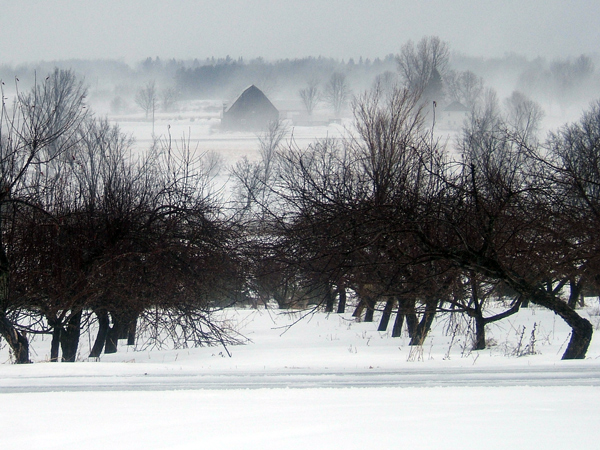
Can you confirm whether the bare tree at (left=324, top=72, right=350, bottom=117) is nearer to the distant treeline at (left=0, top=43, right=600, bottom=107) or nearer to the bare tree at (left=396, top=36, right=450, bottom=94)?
the distant treeline at (left=0, top=43, right=600, bottom=107)

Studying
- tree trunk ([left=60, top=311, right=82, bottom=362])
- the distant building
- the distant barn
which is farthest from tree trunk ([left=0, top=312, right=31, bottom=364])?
the distant building

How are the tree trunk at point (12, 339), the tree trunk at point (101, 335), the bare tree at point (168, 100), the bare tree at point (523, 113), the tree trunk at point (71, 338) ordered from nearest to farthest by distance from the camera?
1. the tree trunk at point (12, 339)
2. the tree trunk at point (71, 338)
3. the tree trunk at point (101, 335)
4. the bare tree at point (523, 113)
5. the bare tree at point (168, 100)

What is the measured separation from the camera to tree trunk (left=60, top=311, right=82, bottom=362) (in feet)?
38.9

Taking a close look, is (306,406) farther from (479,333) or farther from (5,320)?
(479,333)

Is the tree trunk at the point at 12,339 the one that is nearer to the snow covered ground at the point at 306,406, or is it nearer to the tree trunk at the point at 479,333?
the snow covered ground at the point at 306,406

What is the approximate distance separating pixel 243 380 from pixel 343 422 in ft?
7.56

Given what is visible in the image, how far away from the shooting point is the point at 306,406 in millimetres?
5250

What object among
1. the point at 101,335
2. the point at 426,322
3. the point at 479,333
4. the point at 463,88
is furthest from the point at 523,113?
the point at 101,335

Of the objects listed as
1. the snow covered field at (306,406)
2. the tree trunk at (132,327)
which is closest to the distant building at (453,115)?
the tree trunk at (132,327)

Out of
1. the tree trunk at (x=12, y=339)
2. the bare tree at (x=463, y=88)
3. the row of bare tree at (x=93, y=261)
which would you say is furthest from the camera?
the bare tree at (x=463, y=88)

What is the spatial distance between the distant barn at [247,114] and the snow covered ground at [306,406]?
3086 inches

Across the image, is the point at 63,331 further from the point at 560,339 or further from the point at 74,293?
the point at 560,339

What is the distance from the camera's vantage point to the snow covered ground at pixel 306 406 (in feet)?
14.1

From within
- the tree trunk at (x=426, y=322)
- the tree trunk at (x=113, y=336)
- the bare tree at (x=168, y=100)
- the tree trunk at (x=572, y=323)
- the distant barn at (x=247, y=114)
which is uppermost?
→ the bare tree at (x=168, y=100)
